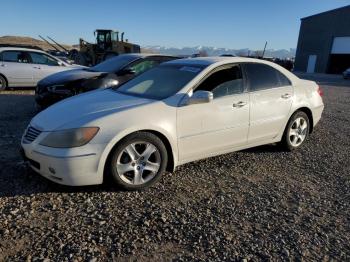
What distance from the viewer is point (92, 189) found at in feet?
13.0

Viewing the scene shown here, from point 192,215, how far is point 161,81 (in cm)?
209

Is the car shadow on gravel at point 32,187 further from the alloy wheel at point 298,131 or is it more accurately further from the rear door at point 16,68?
the rear door at point 16,68

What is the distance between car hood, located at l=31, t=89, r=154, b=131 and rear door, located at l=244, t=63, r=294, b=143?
62.4 inches

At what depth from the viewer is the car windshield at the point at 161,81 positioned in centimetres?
448

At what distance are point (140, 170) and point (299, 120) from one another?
300cm

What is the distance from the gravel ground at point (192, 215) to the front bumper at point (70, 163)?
234 mm

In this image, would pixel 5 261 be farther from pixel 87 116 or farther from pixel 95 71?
pixel 95 71

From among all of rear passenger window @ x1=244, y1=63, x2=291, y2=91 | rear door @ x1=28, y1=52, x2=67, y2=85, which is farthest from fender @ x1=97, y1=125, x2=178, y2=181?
rear door @ x1=28, y1=52, x2=67, y2=85

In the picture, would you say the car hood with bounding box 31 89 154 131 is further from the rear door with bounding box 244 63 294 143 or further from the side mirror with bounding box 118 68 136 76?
the side mirror with bounding box 118 68 136 76

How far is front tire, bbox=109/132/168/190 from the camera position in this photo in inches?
149

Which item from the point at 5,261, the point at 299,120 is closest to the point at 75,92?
the point at 299,120

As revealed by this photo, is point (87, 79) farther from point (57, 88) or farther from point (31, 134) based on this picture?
point (31, 134)

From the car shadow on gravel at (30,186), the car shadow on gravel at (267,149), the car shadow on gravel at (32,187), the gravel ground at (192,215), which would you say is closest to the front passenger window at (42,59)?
the gravel ground at (192,215)

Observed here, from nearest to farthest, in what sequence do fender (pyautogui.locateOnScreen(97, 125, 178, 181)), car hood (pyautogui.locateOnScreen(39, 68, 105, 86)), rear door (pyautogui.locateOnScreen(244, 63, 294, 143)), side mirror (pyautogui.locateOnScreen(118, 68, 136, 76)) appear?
1. fender (pyautogui.locateOnScreen(97, 125, 178, 181))
2. rear door (pyautogui.locateOnScreen(244, 63, 294, 143))
3. car hood (pyautogui.locateOnScreen(39, 68, 105, 86))
4. side mirror (pyautogui.locateOnScreen(118, 68, 136, 76))
